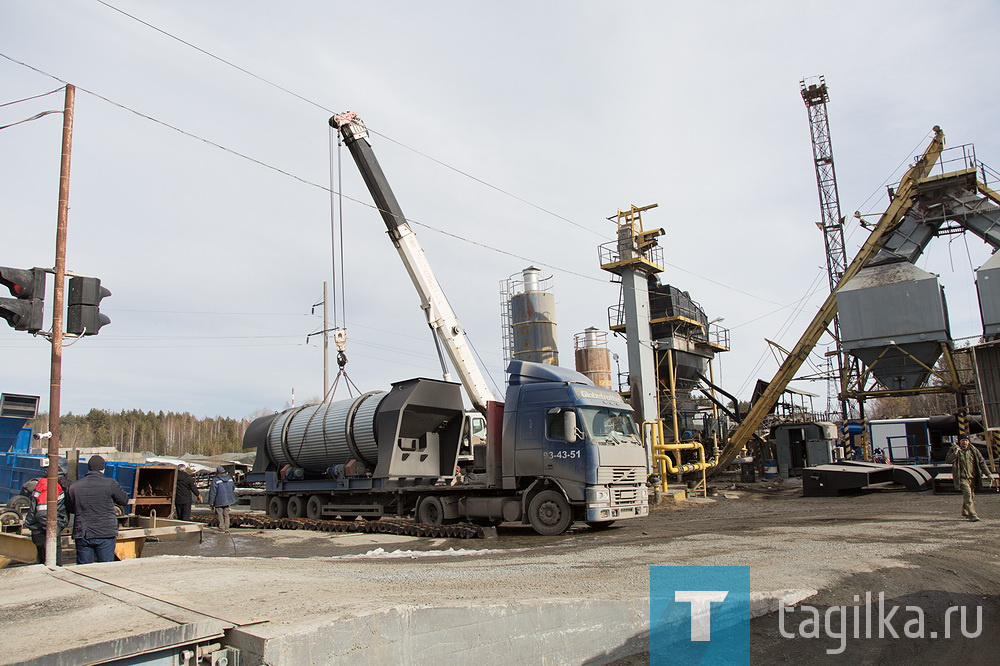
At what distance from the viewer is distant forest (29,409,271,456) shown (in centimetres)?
8800

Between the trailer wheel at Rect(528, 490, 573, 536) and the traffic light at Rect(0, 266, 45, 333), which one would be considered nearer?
the traffic light at Rect(0, 266, 45, 333)

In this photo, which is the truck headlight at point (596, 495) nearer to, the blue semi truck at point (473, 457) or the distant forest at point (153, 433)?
the blue semi truck at point (473, 457)

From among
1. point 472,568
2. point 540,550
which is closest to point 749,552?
point 540,550

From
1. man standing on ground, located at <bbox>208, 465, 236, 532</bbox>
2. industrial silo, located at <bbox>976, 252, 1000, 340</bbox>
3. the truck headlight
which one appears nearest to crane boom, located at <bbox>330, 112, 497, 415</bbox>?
the truck headlight

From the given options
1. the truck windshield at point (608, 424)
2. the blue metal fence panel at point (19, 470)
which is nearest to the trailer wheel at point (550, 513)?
the truck windshield at point (608, 424)

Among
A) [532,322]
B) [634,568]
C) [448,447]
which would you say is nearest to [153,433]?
[532,322]

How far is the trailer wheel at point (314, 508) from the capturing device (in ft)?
60.7

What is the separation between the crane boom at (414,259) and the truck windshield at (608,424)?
15.2 feet

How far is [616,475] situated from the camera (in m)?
14.2

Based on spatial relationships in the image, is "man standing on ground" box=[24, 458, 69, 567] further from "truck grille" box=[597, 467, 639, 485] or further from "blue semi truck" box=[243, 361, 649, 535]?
"truck grille" box=[597, 467, 639, 485]

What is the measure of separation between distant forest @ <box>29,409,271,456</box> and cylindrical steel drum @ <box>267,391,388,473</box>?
70.9 m

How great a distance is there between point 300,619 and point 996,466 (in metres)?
25.4

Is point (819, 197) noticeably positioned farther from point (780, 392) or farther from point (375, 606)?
point (375, 606)

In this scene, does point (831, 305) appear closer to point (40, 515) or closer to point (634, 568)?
point (634, 568)
